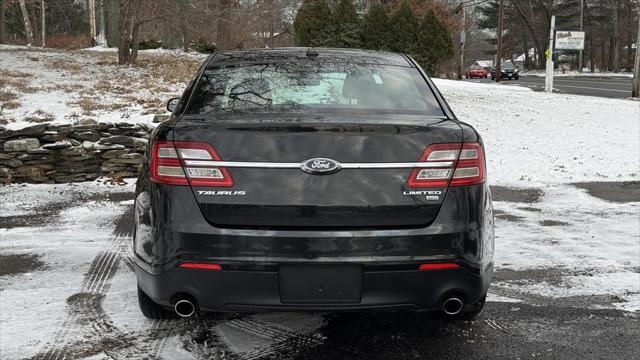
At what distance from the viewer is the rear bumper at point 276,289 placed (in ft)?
8.05

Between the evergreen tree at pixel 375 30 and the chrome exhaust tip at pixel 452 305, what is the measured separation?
23.0m

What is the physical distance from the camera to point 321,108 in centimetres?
295

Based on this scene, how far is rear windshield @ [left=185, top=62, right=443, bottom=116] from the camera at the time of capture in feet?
9.84

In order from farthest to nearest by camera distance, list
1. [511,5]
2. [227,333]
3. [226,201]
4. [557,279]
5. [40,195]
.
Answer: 1. [511,5]
2. [40,195]
3. [557,279]
4. [227,333]
5. [226,201]

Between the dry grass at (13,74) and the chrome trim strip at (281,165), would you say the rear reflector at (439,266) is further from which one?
the dry grass at (13,74)

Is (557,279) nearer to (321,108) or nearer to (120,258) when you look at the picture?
(321,108)

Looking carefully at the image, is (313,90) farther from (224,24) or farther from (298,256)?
(224,24)

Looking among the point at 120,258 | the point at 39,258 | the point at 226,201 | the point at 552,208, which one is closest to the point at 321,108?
the point at 226,201

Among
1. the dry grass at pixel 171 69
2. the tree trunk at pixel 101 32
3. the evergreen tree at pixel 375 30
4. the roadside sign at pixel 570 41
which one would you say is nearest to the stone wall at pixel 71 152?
the dry grass at pixel 171 69

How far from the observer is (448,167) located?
2.58m

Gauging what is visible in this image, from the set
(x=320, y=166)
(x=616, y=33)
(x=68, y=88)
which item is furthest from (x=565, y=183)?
(x=616, y=33)

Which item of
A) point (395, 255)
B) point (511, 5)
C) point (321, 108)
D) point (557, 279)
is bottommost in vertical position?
point (557, 279)

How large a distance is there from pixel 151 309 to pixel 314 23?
72.9 feet

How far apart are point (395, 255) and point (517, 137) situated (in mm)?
9750
